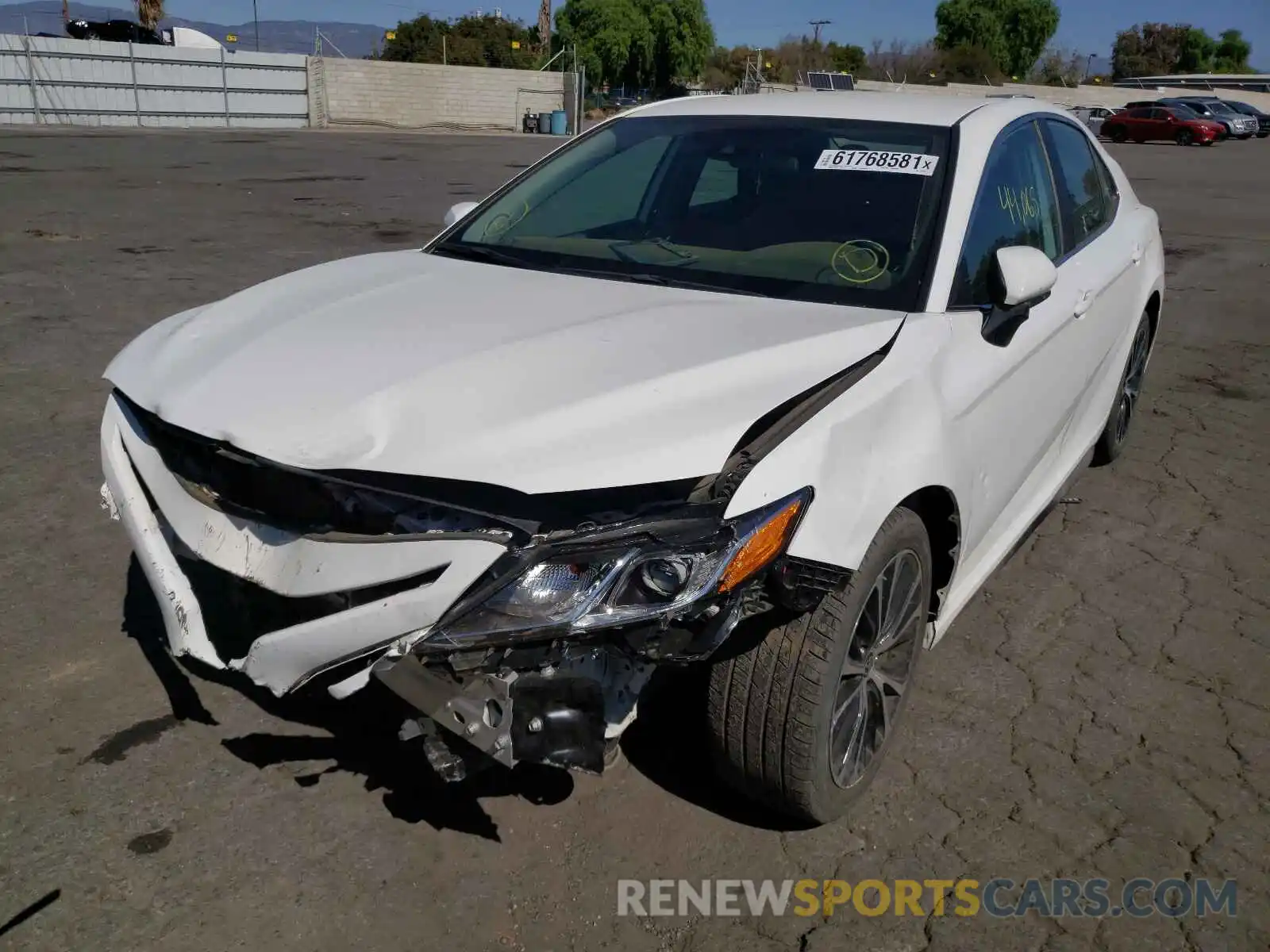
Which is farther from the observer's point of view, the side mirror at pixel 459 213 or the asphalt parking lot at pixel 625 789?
the side mirror at pixel 459 213

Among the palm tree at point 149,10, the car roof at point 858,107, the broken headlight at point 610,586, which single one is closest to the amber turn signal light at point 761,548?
the broken headlight at point 610,586

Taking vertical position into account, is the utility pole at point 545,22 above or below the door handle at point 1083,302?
above

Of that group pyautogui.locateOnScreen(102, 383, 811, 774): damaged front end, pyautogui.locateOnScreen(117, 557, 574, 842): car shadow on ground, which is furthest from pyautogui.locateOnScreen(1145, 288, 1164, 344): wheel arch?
pyautogui.locateOnScreen(117, 557, 574, 842): car shadow on ground

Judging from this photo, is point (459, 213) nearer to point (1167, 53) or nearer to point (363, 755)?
point (363, 755)

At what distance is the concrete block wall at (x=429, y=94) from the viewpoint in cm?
3578

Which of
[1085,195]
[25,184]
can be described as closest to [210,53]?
[25,184]

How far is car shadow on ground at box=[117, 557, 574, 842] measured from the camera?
2.77m

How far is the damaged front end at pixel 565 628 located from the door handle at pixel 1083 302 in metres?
2.20

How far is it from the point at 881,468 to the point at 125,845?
1991 mm

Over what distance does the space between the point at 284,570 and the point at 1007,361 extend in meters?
2.06

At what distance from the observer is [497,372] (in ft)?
8.27

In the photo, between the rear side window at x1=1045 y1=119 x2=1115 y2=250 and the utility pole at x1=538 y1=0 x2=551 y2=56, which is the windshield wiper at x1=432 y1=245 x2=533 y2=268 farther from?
the utility pole at x1=538 y1=0 x2=551 y2=56

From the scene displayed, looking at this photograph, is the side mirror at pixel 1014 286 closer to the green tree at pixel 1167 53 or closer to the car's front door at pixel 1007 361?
the car's front door at pixel 1007 361

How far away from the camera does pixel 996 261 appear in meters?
3.05
